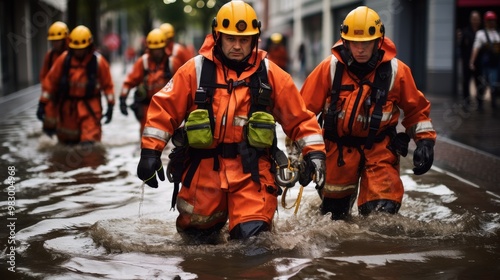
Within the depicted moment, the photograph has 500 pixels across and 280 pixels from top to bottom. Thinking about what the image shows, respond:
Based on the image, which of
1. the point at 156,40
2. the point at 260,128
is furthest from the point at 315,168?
the point at 156,40

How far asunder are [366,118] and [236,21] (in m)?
1.33

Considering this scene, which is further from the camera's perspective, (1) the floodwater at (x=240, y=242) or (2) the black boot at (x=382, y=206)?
(2) the black boot at (x=382, y=206)

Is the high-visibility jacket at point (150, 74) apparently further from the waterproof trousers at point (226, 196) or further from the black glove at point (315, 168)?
the black glove at point (315, 168)

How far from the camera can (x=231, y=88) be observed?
16.9 feet

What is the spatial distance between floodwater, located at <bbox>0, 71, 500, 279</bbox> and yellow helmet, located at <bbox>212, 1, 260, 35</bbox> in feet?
4.33

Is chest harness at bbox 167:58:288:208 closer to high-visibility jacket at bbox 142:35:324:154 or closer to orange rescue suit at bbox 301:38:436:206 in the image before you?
high-visibility jacket at bbox 142:35:324:154

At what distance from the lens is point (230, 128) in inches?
202

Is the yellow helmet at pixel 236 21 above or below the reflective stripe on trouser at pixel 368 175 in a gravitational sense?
above

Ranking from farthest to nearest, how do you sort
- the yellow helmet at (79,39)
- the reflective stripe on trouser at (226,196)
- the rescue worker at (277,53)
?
1. the rescue worker at (277,53)
2. the yellow helmet at (79,39)
3. the reflective stripe on trouser at (226,196)

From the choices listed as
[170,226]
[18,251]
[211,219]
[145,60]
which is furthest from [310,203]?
[145,60]

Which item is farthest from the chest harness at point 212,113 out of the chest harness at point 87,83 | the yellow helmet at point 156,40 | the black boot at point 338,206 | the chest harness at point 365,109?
the yellow helmet at point 156,40

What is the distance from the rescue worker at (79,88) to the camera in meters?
10.5

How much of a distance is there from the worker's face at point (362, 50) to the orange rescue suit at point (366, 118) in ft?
0.37

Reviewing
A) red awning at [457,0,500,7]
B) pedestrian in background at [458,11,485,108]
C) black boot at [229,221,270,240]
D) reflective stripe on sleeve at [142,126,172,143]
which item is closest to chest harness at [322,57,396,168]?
black boot at [229,221,270,240]
